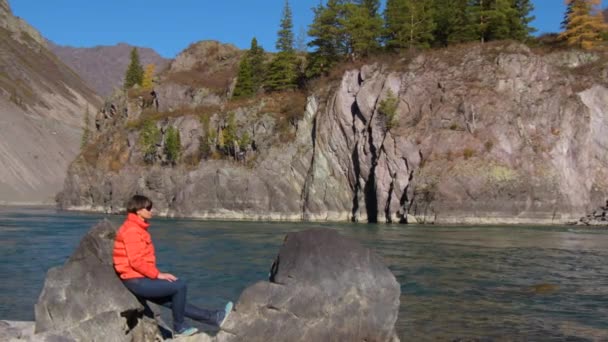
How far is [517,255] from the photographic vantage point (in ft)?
77.3

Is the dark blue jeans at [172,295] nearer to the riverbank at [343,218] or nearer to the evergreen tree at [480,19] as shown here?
the riverbank at [343,218]

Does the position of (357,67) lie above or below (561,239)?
above

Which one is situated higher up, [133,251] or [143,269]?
[133,251]

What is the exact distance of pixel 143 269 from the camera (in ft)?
26.6

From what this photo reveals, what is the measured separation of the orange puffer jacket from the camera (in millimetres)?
8008

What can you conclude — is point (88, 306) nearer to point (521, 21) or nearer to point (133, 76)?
point (521, 21)

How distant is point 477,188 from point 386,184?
26.9 ft

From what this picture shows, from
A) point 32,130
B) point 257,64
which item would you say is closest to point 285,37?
point 257,64

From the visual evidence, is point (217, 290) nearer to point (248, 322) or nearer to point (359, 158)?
point (248, 322)

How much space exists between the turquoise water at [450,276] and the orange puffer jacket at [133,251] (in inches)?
199

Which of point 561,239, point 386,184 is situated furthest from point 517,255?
point 386,184

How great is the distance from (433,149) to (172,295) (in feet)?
147

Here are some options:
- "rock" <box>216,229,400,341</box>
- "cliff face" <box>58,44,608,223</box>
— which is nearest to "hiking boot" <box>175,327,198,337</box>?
"rock" <box>216,229,400,341</box>

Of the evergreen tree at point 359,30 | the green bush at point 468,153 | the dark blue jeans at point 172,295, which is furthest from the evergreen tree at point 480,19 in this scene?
the dark blue jeans at point 172,295
